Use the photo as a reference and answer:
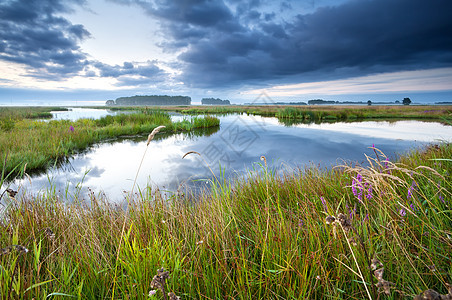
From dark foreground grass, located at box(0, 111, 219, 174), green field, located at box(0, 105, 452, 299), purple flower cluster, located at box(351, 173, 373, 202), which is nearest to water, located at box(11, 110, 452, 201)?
dark foreground grass, located at box(0, 111, 219, 174)

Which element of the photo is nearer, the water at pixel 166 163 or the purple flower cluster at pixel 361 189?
the purple flower cluster at pixel 361 189

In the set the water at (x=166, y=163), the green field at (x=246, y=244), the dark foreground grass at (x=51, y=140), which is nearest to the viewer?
the green field at (x=246, y=244)

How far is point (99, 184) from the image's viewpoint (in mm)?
6215

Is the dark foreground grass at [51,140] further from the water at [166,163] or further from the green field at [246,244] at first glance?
the green field at [246,244]

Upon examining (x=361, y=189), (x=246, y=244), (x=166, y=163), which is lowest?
(x=166, y=163)

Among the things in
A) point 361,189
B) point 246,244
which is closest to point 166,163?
point 246,244

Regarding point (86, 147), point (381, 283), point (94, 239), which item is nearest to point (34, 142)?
point (86, 147)

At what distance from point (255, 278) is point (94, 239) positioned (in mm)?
1934

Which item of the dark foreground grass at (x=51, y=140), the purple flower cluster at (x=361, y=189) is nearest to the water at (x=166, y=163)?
the dark foreground grass at (x=51, y=140)

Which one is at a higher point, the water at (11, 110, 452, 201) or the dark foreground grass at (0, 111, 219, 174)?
the dark foreground grass at (0, 111, 219, 174)

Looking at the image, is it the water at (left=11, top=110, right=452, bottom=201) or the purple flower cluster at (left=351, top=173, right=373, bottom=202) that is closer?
the purple flower cluster at (left=351, top=173, right=373, bottom=202)

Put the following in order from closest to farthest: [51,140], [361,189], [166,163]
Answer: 1. [361,189]
2. [166,163]
3. [51,140]

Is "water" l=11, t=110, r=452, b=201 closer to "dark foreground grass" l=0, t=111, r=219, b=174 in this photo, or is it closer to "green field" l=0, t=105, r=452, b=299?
"dark foreground grass" l=0, t=111, r=219, b=174

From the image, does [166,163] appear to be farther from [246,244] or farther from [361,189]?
[361,189]
